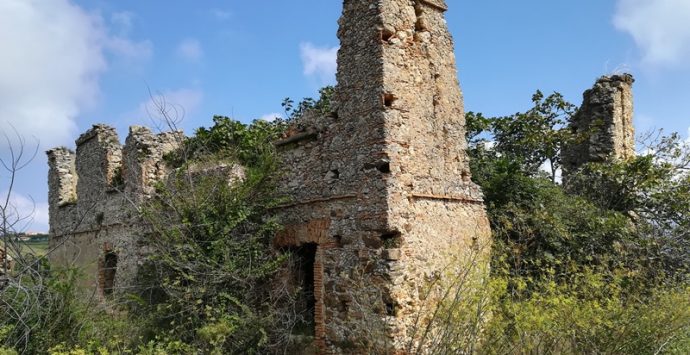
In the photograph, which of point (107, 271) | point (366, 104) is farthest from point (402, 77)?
point (107, 271)

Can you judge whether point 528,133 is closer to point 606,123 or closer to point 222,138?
point 606,123

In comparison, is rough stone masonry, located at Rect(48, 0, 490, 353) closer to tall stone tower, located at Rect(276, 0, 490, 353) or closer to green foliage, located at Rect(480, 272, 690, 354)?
tall stone tower, located at Rect(276, 0, 490, 353)

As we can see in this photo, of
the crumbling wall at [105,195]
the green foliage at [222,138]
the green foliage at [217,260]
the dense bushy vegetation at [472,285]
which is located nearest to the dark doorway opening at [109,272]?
the crumbling wall at [105,195]

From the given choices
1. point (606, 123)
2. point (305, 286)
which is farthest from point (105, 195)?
point (606, 123)

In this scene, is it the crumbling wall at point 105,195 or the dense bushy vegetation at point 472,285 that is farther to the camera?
the crumbling wall at point 105,195

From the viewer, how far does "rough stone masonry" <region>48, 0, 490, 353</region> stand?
7.71m

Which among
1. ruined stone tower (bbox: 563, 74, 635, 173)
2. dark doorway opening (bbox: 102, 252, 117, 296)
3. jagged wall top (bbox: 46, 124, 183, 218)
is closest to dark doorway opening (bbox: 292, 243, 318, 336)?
jagged wall top (bbox: 46, 124, 183, 218)

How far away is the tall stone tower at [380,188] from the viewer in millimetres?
7707

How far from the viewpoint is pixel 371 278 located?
305 inches

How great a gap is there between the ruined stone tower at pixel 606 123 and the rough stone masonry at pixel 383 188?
570cm

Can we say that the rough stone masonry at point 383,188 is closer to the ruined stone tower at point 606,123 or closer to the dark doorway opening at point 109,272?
the ruined stone tower at point 606,123

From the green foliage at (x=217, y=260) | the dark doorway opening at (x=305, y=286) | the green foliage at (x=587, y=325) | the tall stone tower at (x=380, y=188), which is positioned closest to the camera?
the green foliage at (x=587, y=325)

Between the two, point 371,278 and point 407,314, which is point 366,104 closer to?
point 371,278

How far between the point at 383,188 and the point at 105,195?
838 cm
